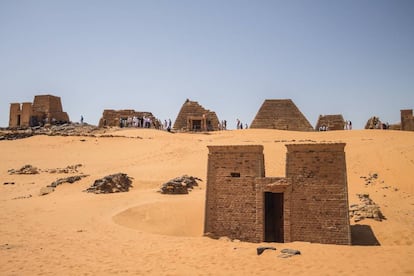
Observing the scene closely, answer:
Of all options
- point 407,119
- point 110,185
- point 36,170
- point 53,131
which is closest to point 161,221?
point 110,185

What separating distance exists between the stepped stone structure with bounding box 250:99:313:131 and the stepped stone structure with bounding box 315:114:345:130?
7.71 ft

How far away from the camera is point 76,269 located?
8.68 metres

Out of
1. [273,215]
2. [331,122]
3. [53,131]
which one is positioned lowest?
[273,215]

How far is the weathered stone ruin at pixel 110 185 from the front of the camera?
61.4 ft

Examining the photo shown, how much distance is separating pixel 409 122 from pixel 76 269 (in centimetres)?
3413

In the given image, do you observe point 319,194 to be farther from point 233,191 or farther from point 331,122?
point 331,122

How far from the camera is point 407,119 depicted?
34.6 metres

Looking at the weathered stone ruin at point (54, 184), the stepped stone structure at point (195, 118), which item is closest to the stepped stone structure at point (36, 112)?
the stepped stone structure at point (195, 118)

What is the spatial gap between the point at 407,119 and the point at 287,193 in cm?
2856

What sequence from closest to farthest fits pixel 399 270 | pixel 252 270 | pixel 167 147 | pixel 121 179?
1. pixel 399 270
2. pixel 252 270
3. pixel 121 179
4. pixel 167 147

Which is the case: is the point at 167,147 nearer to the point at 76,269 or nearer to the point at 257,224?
the point at 257,224

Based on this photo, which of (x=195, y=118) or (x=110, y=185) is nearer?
(x=110, y=185)

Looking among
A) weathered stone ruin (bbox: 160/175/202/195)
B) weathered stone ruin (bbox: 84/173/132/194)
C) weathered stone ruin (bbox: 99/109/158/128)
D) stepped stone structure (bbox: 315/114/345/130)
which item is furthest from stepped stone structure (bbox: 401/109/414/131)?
weathered stone ruin (bbox: 84/173/132/194)

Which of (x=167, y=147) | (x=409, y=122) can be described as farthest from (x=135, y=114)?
(x=409, y=122)
